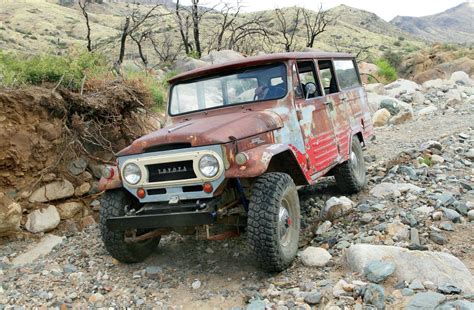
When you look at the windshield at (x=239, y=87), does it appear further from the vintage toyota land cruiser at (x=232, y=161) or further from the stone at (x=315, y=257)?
the stone at (x=315, y=257)

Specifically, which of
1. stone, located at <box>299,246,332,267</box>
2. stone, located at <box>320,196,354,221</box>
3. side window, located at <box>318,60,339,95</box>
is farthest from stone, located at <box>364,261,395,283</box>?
side window, located at <box>318,60,339,95</box>

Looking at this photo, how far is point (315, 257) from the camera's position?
428 cm

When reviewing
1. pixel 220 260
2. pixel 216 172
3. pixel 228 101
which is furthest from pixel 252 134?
pixel 220 260

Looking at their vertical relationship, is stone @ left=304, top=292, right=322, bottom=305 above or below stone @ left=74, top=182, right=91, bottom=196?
below

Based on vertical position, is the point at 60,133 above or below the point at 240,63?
below

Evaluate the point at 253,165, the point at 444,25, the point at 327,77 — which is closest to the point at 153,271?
the point at 253,165

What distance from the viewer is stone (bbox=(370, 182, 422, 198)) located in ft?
18.2

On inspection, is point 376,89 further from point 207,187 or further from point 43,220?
point 207,187

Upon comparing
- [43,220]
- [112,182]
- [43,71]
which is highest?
[43,71]

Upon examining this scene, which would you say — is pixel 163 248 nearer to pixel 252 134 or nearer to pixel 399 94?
pixel 252 134

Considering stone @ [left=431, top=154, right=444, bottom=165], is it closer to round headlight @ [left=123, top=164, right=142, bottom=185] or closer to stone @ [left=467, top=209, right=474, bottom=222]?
stone @ [left=467, top=209, right=474, bottom=222]

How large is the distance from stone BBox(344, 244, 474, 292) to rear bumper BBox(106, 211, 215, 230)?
4.29 feet

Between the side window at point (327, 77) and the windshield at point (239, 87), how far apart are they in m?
1.13

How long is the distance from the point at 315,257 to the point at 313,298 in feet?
2.39
